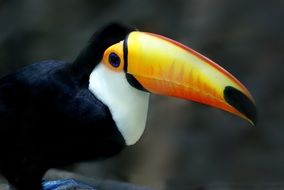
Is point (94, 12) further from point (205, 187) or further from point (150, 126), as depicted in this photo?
point (205, 187)

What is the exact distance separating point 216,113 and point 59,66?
37.9 inches

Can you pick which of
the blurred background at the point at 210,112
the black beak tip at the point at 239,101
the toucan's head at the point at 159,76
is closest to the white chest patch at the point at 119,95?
the toucan's head at the point at 159,76

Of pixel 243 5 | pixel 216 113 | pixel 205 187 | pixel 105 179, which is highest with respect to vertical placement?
pixel 243 5

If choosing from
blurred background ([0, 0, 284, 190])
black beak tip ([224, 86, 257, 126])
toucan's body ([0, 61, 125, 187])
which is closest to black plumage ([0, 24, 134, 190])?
toucan's body ([0, 61, 125, 187])

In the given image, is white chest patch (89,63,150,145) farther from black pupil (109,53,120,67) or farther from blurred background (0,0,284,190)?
blurred background (0,0,284,190)

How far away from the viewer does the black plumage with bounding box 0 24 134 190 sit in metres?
1.27

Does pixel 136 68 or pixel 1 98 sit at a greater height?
pixel 136 68

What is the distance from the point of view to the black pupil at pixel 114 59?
1.25 meters

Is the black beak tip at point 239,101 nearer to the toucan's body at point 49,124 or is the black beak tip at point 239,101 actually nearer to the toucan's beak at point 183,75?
the toucan's beak at point 183,75

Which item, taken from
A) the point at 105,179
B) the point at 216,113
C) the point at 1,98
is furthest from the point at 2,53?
the point at 1,98

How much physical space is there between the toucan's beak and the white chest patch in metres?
0.04

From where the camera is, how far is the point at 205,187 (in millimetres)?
2184

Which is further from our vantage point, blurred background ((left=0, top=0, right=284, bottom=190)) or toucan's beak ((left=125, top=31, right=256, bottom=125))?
blurred background ((left=0, top=0, right=284, bottom=190))

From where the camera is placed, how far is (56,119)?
4.20ft
